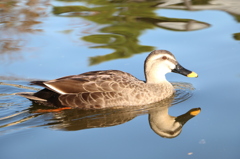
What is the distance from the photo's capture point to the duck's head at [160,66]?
9336 millimetres

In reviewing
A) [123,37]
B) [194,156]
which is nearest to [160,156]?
Result: [194,156]

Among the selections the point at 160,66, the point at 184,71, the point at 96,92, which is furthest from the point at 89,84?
the point at 184,71

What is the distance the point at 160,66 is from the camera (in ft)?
30.9

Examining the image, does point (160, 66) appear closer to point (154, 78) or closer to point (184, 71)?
point (154, 78)

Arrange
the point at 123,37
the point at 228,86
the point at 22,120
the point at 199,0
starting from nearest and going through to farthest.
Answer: the point at 22,120
the point at 228,86
the point at 123,37
the point at 199,0

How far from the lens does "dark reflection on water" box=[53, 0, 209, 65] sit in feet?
37.9

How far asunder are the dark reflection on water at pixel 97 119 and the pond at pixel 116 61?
0.6 inches

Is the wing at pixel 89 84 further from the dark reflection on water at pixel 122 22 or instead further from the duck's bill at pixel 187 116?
the dark reflection on water at pixel 122 22

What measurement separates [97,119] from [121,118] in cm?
38

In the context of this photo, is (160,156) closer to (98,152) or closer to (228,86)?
(98,152)

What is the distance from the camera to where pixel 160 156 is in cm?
671

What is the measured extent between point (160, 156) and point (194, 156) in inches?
16.8

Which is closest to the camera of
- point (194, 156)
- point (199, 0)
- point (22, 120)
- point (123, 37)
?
point (194, 156)

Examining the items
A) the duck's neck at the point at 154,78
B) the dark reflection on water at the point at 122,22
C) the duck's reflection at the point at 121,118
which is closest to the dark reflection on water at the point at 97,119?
the duck's reflection at the point at 121,118
